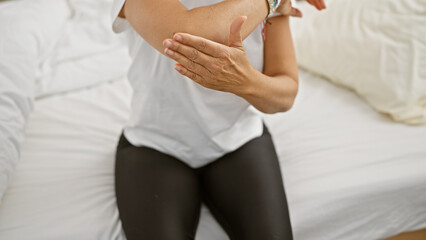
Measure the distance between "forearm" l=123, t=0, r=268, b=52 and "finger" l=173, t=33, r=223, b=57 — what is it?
43 mm

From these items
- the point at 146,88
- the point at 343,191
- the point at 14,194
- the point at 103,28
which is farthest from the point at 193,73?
the point at 103,28

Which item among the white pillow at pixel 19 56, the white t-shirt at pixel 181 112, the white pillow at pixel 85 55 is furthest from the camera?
the white pillow at pixel 85 55

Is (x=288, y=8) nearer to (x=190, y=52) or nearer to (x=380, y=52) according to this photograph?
(x=190, y=52)

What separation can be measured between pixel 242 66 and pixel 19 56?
85 centimetres

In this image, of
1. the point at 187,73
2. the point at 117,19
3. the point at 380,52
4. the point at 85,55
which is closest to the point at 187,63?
the point at 187,73

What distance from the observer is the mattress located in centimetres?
97

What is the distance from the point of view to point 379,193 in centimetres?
101

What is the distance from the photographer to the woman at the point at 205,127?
742 millimetres

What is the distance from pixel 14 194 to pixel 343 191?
2.85ft

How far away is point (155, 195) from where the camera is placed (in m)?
0.89

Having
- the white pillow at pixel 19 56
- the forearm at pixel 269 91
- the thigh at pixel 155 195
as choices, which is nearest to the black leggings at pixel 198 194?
the thigh at pixel 155 195

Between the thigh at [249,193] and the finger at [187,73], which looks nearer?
the finger at [187,73]

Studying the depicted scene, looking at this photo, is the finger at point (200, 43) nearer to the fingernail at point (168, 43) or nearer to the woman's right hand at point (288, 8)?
the fingernail at point (168, 43)

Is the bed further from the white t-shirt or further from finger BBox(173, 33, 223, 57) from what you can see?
finger BBox(173, 33, 223, 57)
